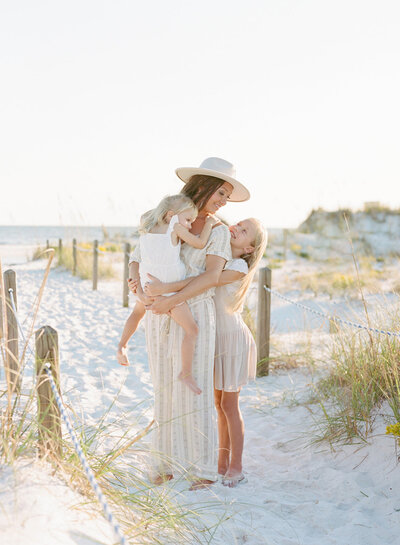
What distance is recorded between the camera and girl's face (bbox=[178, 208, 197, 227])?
8.68ft

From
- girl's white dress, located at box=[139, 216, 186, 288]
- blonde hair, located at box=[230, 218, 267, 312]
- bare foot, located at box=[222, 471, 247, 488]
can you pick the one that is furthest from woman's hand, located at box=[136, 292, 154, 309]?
bare foot, located at box=[222, 471, 247, 488]

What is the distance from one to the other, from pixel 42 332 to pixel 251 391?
294 cm

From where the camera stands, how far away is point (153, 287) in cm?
273

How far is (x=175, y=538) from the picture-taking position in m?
2.05

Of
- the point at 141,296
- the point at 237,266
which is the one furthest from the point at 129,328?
the point at 237,266

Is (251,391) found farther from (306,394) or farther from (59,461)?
(59,461)

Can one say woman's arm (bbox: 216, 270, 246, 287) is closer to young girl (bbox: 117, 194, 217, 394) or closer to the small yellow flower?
young girl (bbox: 117, 194, 217, 394)

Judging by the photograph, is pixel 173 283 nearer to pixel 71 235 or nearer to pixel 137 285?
pixel 137 285

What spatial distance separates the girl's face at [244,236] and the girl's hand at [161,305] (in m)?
0.47

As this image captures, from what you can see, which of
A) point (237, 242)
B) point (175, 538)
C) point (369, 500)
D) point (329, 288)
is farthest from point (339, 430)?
point (329, 288)

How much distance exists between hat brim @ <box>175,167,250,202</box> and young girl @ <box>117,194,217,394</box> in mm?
153

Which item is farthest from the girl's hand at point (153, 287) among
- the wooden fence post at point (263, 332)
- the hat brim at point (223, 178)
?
the wooden fence post at point (263, 332)

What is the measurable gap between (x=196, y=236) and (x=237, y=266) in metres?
0.27

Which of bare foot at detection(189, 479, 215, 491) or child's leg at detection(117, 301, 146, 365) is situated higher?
child's leg at detection(117, 301, 146, 365)
